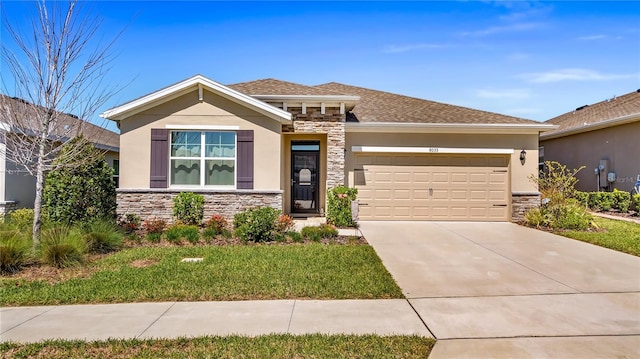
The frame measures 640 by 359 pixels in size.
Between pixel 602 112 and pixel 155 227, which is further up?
pixel 602 112

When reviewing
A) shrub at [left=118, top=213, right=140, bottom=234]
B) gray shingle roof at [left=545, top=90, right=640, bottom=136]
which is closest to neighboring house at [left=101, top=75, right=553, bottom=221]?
shrub at [left=118, top=213, right=140, bottom=234]

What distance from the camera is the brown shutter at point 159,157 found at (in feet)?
36.1

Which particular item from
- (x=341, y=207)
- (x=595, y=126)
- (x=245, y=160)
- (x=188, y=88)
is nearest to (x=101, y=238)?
(x=245, y=160)

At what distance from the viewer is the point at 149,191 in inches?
432

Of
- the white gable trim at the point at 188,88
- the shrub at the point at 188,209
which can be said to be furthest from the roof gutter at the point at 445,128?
the shrub at the point at 188,209

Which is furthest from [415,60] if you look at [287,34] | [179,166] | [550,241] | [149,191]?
[149,191]

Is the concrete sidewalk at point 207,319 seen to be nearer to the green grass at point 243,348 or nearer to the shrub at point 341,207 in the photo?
the green grass at point 243,348

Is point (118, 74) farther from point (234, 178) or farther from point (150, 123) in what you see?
point (234, 178)

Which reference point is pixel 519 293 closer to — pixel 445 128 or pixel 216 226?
pixel 216 226

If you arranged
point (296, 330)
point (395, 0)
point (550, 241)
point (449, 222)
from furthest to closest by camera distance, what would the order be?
point (449, 222) < point (395, 0) < point (550, 241) < point (296, 330)

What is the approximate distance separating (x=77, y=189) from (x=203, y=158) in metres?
3.38

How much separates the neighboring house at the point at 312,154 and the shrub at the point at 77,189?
5.80 feet

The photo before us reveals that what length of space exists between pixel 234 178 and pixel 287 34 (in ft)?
15.7

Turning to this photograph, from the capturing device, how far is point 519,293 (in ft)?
17.6
